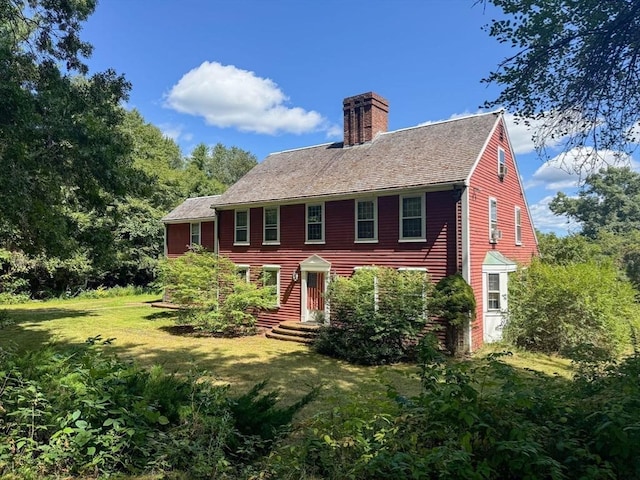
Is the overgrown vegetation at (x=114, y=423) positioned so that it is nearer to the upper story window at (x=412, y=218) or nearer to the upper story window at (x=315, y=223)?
the upper story window at (x=412, y=218)

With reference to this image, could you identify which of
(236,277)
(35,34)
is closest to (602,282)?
(236,277)

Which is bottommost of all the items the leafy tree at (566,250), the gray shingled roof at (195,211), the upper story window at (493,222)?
the leafy tree at (566,250)

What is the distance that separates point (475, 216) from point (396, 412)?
1021 centimetres

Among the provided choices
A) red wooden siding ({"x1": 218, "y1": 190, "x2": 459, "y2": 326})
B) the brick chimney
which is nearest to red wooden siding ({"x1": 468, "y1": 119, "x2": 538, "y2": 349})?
red wooden siding ({"x1": 218, "y1": 190, "x2": 459, "y2": 326})

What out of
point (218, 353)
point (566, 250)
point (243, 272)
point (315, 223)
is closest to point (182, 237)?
point (243, 272)

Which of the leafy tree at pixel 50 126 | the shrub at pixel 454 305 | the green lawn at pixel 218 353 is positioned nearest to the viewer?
the leafy tree at pixel 50 126

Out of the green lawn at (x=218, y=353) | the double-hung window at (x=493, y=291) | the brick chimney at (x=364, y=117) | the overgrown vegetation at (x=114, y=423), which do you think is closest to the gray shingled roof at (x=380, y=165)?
the brick chimney at (x=364, y=117)

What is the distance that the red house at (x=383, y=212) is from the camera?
12.5 meters

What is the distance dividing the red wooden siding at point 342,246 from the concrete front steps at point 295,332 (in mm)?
629

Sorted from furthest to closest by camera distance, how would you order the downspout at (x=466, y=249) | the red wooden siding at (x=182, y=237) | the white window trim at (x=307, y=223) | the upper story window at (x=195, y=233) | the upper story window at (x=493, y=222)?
the upper story window at (x=195, y=233) < the red wooden siding at (x=182, y=237) < the white window trim at (x=307, y=223) < the upper story window at (x=493, y=222) < the downspout at (x=466, y=249)

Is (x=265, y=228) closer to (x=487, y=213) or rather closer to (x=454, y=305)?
(x=454, y=305)

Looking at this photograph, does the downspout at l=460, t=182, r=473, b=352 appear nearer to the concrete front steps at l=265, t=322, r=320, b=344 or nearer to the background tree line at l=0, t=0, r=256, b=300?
the concrete front steps at l=265, t=322, r=320, b=344

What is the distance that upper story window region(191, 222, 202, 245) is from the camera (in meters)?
21.2

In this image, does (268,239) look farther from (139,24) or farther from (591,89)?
(591,89)
